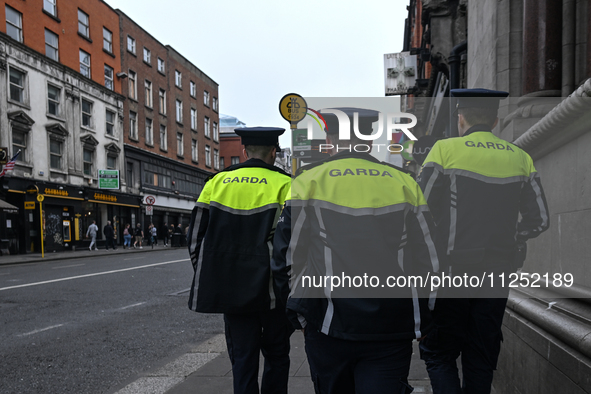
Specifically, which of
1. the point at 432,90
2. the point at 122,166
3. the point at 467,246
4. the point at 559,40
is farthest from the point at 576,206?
the point at 122,166

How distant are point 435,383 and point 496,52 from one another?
13.3ft

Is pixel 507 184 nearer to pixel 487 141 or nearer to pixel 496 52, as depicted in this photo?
pixel 487 141

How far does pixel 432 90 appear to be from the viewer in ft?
53.2

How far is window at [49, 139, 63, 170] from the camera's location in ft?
83.6

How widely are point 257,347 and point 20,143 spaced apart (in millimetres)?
24609

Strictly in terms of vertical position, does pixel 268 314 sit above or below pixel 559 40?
below

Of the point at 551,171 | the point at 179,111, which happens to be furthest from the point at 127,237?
the point at 551,171

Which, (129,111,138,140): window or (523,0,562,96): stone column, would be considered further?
(129,111,138,140): window

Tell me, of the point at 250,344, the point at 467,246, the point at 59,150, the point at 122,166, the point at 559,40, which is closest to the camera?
the point at 467,246

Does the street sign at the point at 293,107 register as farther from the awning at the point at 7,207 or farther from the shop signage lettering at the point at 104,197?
the shop signage lettering at the point at 104,197

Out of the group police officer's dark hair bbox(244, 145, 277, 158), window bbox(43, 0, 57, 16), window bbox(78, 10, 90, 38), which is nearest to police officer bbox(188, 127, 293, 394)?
police officer's dark hair bbox(244, 145, 277, 158)

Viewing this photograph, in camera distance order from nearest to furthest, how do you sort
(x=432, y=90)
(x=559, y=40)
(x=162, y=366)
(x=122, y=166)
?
(x=559, y=40) < (x=162, y=366) < (x=432, y=90) < (x=122, y=166)

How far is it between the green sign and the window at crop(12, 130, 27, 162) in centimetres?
550

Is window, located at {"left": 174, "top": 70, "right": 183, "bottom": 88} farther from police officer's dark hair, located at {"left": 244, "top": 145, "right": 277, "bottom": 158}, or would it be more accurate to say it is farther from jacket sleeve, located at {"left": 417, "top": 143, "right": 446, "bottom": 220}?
jacket sleeve, located at {"left": 417, "top": 143, "right": 446, "bottom": 220}
